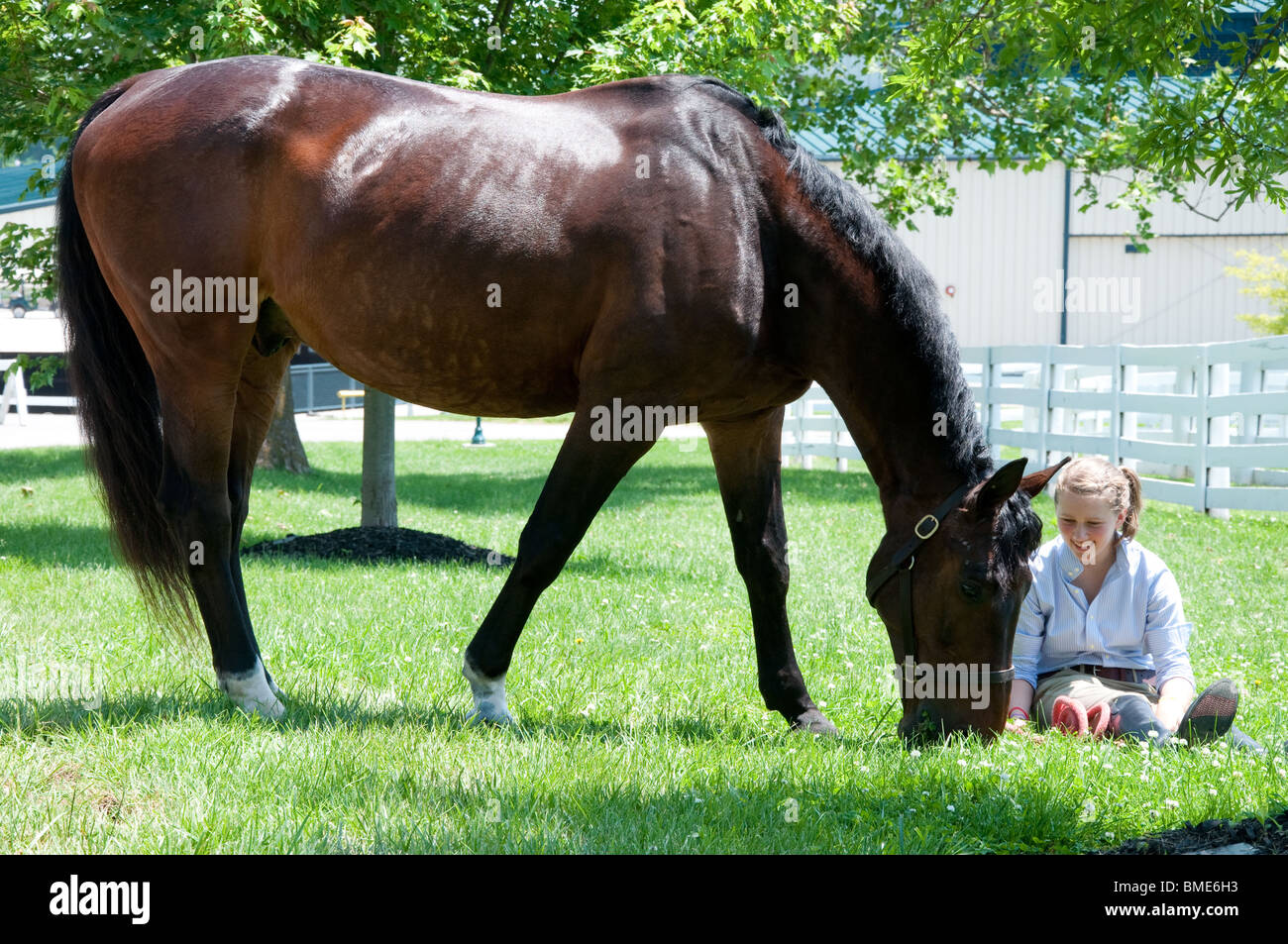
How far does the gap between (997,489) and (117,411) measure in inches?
128

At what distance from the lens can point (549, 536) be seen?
13.0 ft

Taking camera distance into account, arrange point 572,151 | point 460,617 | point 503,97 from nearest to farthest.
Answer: point 572,151, point 503,97, point 460,617

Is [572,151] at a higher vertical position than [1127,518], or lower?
higher

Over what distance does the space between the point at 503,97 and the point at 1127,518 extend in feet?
9.23

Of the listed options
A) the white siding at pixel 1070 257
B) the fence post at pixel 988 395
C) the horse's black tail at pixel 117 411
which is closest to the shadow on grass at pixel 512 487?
the fence post at pixel 988 395

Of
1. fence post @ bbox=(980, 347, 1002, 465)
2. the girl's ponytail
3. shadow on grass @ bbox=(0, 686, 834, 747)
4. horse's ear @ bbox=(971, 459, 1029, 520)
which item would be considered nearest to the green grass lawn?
shadow on grass @ bbox=(0, 686, 834, 747)

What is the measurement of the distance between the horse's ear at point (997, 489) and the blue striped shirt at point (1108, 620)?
758mm

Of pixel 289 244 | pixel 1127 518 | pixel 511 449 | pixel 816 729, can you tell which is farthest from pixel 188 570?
pixel 511 449

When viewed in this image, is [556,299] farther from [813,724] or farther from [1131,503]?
[1131,503]

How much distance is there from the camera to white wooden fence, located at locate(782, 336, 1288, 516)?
12.1m

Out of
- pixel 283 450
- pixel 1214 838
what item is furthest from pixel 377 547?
pixel 283 450

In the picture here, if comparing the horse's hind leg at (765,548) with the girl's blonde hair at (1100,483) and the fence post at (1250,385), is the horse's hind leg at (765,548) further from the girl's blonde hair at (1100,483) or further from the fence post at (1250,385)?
the fence post at (1250,385)
